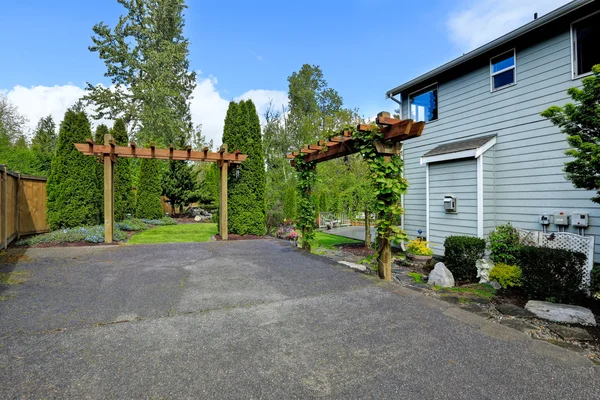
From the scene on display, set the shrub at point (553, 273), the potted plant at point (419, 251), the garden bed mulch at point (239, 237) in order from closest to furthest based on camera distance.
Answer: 1. the shrub at point (553, 273)
2. the potted plant at point (419, 251)
3. the garden bed mulch at point (239, 237)

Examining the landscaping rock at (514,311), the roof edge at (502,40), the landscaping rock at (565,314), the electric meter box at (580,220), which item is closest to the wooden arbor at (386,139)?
the landscaping rock at (514,311)

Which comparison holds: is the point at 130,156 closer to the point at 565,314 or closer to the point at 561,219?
the point at 565,314

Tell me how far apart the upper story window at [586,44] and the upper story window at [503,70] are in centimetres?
100

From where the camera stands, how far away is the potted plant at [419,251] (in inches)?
273

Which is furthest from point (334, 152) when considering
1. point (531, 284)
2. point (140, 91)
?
point (140, 91)

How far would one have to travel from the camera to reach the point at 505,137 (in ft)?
19.9

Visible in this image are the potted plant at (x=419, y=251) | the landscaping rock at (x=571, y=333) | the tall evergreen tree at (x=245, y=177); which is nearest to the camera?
the landscaping rock at (x=571, y=333)

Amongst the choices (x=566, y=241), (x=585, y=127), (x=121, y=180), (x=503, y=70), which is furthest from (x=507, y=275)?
(x=121, y=180)

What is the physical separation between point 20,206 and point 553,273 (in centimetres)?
1200

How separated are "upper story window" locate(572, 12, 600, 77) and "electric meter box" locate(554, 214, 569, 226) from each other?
2.41m

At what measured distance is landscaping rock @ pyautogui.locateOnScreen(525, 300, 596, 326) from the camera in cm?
331

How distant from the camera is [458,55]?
699cm

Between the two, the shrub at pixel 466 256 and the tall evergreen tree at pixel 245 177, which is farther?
the tall evergreen tree at pixel 245 177

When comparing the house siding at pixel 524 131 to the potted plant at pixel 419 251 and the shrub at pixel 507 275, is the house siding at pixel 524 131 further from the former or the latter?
the shrub at pixel 507 275
